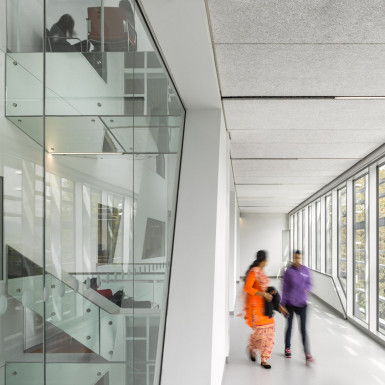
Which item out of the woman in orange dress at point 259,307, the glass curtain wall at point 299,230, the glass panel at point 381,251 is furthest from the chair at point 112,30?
the glass curtain wall at point 299,230

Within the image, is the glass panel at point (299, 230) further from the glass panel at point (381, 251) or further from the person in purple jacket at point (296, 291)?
the person in purple jacket at point (296, 291)

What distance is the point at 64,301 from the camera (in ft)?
5.54

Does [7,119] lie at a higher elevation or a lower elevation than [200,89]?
lower

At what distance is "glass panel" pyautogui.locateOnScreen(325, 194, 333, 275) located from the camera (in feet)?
46.8

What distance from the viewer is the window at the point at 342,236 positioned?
12245 mm

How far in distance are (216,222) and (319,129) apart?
263 cm

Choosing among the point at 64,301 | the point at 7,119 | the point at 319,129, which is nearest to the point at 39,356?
the point at 64,301

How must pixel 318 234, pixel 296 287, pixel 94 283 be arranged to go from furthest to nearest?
pixel 318 234 → pixel 296 287 → pixel 94 283

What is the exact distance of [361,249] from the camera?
400 inches

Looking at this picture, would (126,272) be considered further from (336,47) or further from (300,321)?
(300,321)

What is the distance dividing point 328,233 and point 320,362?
26.9ft

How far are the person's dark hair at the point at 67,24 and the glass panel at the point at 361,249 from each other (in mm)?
8646

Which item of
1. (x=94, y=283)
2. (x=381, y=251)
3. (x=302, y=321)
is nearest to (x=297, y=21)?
(x=94, y=283)

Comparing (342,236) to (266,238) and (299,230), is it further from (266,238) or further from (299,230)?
(266,238)
